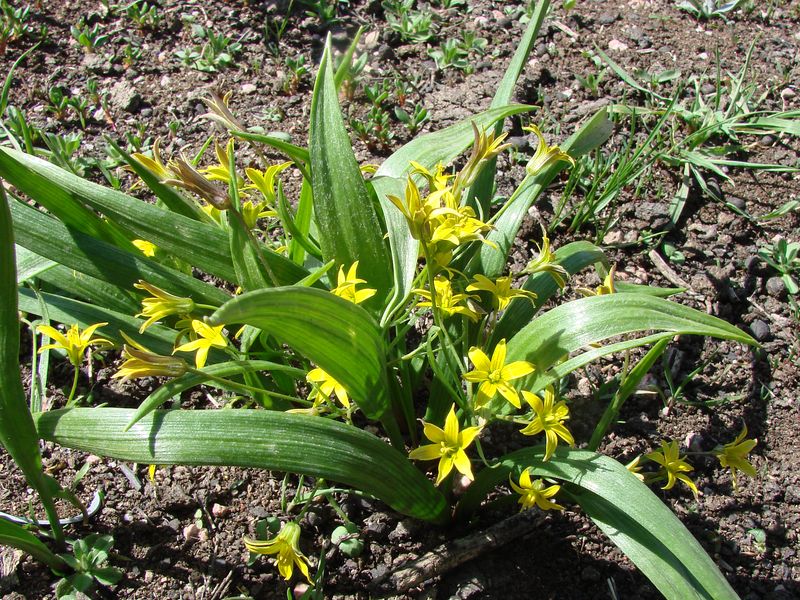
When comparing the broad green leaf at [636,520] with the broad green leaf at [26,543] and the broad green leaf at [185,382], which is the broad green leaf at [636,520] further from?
the broad green leaf at [26,543]

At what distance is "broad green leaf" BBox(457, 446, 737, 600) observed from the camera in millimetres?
1465

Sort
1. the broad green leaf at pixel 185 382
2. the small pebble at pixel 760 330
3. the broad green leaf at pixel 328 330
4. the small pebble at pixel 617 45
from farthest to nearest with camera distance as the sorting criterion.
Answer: the small pebble at pixel 617 45 < the small pebble at pixel 760 330 < the broad green leaf at pixel 185 382 < the broad green leaf at pixel 328 330

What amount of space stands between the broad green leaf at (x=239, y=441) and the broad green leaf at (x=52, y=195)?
56 cm

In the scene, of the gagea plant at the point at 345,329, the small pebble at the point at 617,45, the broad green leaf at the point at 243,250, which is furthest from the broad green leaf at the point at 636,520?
the small pebble at the point at 617,45

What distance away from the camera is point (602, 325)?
1514 millimetres

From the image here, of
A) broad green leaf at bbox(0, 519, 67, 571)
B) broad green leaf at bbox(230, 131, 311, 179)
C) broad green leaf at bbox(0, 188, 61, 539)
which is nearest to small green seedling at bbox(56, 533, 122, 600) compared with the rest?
broad green leaf at bbox(0, 519, 67, 571)

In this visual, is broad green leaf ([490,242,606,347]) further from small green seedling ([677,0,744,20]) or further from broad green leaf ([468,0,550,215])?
small green seedling ([677,0,744,20])

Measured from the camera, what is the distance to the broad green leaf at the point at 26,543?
1.65 metres

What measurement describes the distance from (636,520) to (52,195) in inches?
64.1

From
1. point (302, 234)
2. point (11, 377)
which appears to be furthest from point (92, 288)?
point (302, 234)

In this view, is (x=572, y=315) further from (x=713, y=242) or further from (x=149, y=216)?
(x=713, y=242)

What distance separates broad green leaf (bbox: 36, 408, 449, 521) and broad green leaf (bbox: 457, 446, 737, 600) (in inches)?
13.4

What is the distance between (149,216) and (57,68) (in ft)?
6.44

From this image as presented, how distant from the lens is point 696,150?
2916 mm
